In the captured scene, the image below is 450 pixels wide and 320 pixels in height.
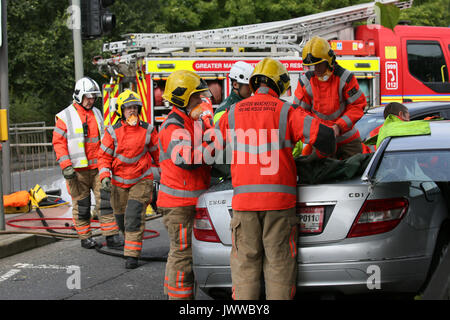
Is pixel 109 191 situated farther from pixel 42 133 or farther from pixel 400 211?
pixel 42 133

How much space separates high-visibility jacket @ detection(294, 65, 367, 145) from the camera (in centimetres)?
532

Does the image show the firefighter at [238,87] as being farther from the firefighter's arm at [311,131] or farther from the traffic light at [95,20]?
the traffic light at [95,20]

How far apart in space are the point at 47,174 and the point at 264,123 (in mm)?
9985

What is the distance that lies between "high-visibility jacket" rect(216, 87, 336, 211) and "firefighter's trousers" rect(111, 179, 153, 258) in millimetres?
2896

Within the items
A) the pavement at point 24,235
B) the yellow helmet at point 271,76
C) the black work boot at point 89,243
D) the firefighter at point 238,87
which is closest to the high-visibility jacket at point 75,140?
the black work boot at point 89,243

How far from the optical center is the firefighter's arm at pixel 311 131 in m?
Answer: 3.83

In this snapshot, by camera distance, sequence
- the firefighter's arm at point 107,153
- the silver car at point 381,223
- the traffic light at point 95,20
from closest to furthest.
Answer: the silver car at point 381,223 < the firefighter's arm at point 107,153 < the traffic light at point 95,20

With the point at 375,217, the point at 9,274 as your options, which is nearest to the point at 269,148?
the point at 375,217

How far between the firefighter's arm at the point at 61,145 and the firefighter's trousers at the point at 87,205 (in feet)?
0.89

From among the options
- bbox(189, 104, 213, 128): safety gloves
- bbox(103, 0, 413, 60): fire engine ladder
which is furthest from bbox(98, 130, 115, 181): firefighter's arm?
bbox(103, 0, 413, 60): fire engine ladder

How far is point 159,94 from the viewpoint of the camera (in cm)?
1044

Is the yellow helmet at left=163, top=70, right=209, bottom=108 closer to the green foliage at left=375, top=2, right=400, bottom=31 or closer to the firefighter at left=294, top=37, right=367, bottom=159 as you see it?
the firefighter at left=294, top=37, right=367, bottom=159

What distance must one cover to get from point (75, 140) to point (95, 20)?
109 inches

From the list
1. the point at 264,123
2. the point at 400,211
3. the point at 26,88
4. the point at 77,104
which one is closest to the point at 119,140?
the point at 77,104
